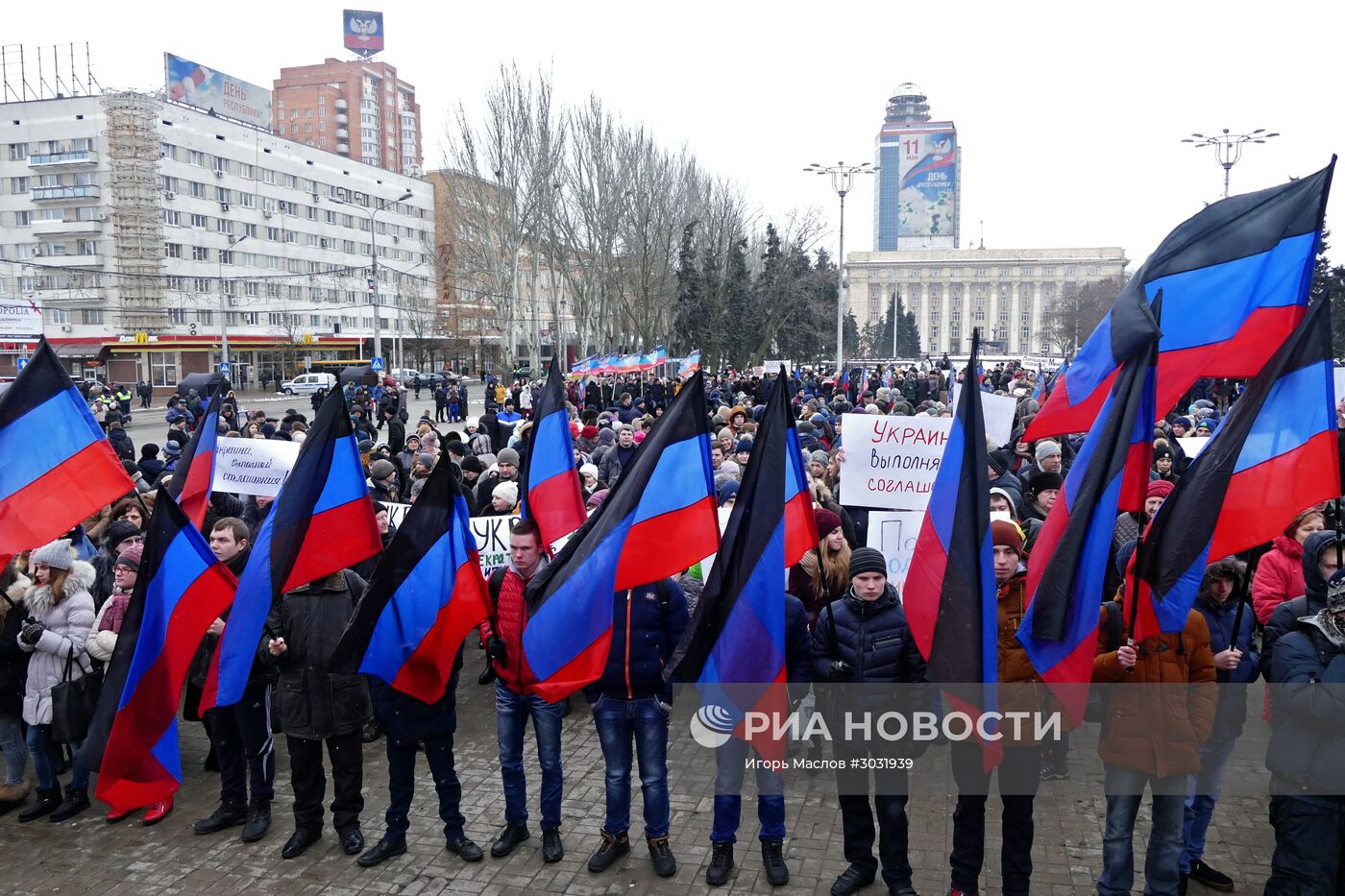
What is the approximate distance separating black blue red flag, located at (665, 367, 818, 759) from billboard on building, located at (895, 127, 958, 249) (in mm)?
151519

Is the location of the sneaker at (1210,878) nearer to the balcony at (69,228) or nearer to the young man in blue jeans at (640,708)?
the young man in blue jeans at (640,708)

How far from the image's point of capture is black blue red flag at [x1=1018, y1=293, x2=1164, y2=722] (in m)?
4.39

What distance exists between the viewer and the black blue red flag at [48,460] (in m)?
5.99

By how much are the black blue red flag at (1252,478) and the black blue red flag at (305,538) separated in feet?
12.9

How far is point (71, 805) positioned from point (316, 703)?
1.98 m

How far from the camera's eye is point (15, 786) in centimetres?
608

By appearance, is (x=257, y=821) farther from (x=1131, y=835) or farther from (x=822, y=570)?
(x=1131, y=835)

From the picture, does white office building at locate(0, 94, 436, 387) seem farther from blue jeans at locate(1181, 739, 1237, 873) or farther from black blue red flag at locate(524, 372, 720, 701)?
blue jeans at locate(1181, 739, 1237, 873)

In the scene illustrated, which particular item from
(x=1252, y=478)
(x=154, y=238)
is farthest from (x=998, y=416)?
(x=154, y=238)

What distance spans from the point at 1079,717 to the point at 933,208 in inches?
6021

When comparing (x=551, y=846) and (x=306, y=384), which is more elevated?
(x=306, y=384)

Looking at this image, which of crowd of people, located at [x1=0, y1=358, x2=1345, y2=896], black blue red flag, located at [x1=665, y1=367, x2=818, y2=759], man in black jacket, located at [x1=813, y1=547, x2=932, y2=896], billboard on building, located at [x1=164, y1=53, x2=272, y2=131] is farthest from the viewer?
billboard on building, located at [x1=164, y1=53, x2=272, y2=131]

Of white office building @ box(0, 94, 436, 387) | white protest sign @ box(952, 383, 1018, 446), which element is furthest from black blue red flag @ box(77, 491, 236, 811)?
white office building @ box(0, 94, 436, 387)

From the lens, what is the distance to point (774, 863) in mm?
4934
